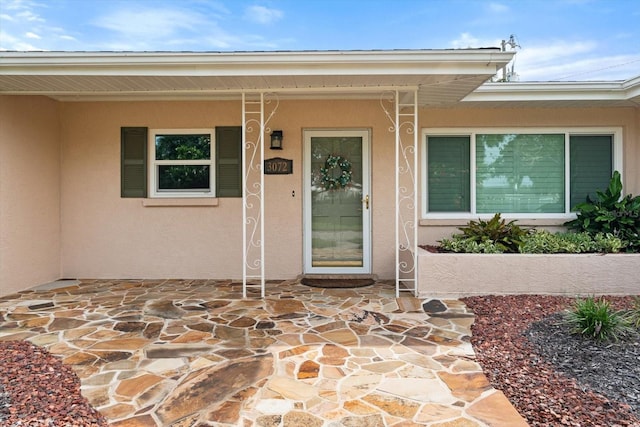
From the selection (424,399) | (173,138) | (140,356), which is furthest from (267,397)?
(173,138)

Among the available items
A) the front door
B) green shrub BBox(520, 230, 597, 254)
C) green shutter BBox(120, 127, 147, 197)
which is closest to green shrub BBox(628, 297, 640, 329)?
green shrub BBox(520, 230, 597, 254)

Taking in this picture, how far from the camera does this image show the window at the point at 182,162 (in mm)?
6035

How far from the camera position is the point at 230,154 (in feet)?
19.8

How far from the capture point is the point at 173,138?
6172mm

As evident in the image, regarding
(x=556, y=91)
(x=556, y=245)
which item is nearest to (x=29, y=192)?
(x=556, y=245)

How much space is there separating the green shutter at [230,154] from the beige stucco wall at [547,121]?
2756 millimetres

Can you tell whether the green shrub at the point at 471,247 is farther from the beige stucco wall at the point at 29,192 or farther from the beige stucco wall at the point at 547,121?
the beige stucco wall at the point at 29,192

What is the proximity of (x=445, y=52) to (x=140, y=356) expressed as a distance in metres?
4.00

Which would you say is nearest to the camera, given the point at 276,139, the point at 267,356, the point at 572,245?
the point at 267,356

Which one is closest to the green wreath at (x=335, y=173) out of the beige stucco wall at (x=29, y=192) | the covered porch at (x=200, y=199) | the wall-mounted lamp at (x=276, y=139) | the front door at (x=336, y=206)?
the front door at (x=336, y=206)

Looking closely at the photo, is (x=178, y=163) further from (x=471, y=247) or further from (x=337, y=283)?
(x=471, y=247)

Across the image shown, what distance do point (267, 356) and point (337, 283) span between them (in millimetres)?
2591

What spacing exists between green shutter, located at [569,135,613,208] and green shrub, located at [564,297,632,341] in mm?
3117

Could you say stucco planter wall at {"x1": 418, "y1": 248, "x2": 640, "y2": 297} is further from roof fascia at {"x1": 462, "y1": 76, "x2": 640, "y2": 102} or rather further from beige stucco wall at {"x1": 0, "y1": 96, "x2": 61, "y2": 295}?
beige stucco wall at {"x1": 0, "y1": 96, "x2": 61, "y2": 295}
